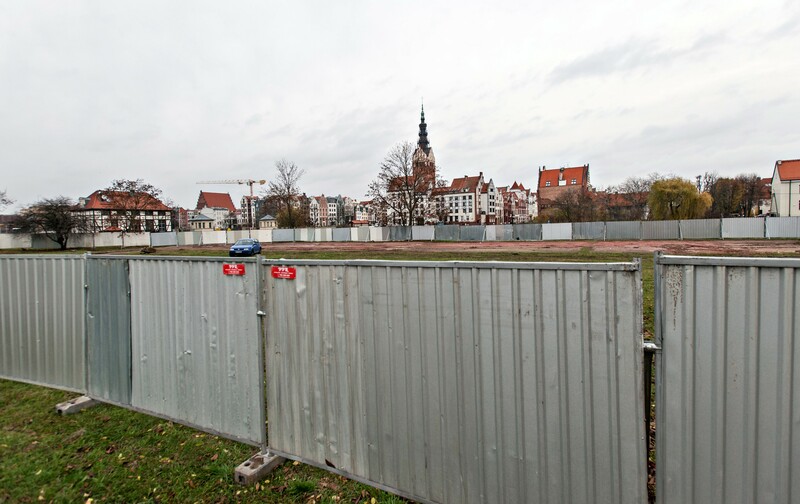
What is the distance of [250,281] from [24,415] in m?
3.74

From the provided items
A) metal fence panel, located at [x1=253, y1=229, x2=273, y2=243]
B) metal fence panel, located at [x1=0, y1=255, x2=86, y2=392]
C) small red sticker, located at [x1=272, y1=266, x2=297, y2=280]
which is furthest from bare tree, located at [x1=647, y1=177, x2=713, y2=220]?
metal fence panel, located at [x1=0, y1=255, x2=86, y2=392]

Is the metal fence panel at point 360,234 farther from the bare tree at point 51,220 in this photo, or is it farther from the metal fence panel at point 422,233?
the bare tree at point 51,220

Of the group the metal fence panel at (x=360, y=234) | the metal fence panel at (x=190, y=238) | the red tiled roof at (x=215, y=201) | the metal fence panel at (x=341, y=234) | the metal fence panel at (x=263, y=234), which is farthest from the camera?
the red tiled roof at (x=215, y=201)

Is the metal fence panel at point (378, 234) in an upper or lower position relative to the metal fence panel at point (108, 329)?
upper

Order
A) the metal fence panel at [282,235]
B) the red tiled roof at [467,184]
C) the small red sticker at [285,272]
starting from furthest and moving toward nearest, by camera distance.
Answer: the red tiled roof at [467,184] → the metal fence panel at [282,235] → the small red sticker at [285,272]

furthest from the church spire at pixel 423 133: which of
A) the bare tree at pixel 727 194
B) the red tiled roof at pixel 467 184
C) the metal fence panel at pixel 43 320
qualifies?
the metal fence panel at pixel 43 320

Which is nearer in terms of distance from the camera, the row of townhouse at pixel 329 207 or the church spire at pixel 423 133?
the church spire at pixel 423 133

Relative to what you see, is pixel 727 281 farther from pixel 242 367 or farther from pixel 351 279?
pixel 242 367

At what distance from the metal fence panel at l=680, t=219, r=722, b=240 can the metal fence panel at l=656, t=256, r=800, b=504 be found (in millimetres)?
41427

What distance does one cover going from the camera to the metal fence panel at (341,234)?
179ft

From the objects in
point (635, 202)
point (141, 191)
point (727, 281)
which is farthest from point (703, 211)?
point (141, 191)

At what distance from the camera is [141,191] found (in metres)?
56.8

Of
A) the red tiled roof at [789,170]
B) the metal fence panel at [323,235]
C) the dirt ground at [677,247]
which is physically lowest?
the dirt ground at [677,247]

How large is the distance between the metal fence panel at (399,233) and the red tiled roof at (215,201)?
11238 centimetres
